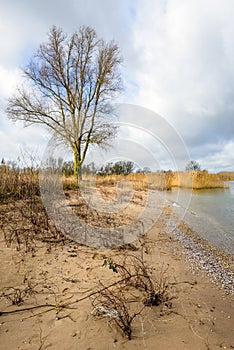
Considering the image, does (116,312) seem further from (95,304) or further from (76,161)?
(76,161)

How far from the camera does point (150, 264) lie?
124 inches

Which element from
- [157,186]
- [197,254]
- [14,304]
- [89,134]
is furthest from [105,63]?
[14,304]

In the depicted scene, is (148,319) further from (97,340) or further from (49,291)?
→ (49,291)

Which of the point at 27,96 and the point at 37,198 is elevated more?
the point at 27,96

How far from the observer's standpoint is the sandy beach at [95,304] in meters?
1.61

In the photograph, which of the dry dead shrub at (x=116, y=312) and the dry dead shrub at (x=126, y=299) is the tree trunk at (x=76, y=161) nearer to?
the dry dead shrub at (x=126, y=299)

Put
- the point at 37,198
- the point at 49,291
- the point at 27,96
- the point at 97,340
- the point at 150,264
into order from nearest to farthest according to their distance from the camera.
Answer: the point at 97,340 < the point at 49,291 < the point at 150,264 < the point at 37,198 < the point at 27,96

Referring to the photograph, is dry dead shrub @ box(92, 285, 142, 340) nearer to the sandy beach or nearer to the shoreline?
the sandy beach

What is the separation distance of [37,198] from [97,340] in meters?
4.96

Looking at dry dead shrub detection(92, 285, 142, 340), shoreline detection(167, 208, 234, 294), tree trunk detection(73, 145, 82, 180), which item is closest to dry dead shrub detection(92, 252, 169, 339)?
dry dead shrub detection(92, 285, 142, 340)

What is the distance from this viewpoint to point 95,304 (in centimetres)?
203

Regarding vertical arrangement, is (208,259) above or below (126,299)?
below

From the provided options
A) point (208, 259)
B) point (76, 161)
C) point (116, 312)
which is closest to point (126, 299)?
point (116, 312)

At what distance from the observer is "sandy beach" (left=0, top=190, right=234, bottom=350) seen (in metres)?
1.61
